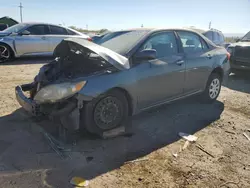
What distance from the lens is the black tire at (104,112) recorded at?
3.49 metres

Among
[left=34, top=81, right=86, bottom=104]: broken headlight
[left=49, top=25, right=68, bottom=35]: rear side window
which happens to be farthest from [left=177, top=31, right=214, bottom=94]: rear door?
[left=49, top=25, right=68, bottom=35]: rear side window

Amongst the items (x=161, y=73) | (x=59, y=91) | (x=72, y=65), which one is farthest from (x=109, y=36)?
(x=59, y=91)

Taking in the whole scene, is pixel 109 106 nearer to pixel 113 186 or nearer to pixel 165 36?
pixel 113 186

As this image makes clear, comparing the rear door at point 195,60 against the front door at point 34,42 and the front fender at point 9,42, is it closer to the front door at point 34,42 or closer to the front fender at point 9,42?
the front door at point 34,42

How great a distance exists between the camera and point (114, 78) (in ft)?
11.8

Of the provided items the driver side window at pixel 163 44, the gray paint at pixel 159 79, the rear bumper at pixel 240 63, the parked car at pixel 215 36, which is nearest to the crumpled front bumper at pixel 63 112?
the gray paint at pixel 159 79

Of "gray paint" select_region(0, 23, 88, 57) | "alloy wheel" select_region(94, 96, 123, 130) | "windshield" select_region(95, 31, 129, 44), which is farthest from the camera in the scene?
"gray paint" select_region(0, 23, 88, 57)

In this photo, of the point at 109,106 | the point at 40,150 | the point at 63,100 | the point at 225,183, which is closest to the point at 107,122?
the point at 109,106

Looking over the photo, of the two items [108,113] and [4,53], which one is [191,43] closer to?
[108,113]

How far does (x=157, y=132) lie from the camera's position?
4070 millimetres

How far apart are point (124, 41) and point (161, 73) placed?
85cm

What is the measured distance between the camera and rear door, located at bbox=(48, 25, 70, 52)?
415 inches

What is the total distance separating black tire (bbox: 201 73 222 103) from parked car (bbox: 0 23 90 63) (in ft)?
23.7

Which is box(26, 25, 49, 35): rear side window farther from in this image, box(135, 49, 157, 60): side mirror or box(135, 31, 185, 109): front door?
box(135, 49, 157, 60): side mirror
